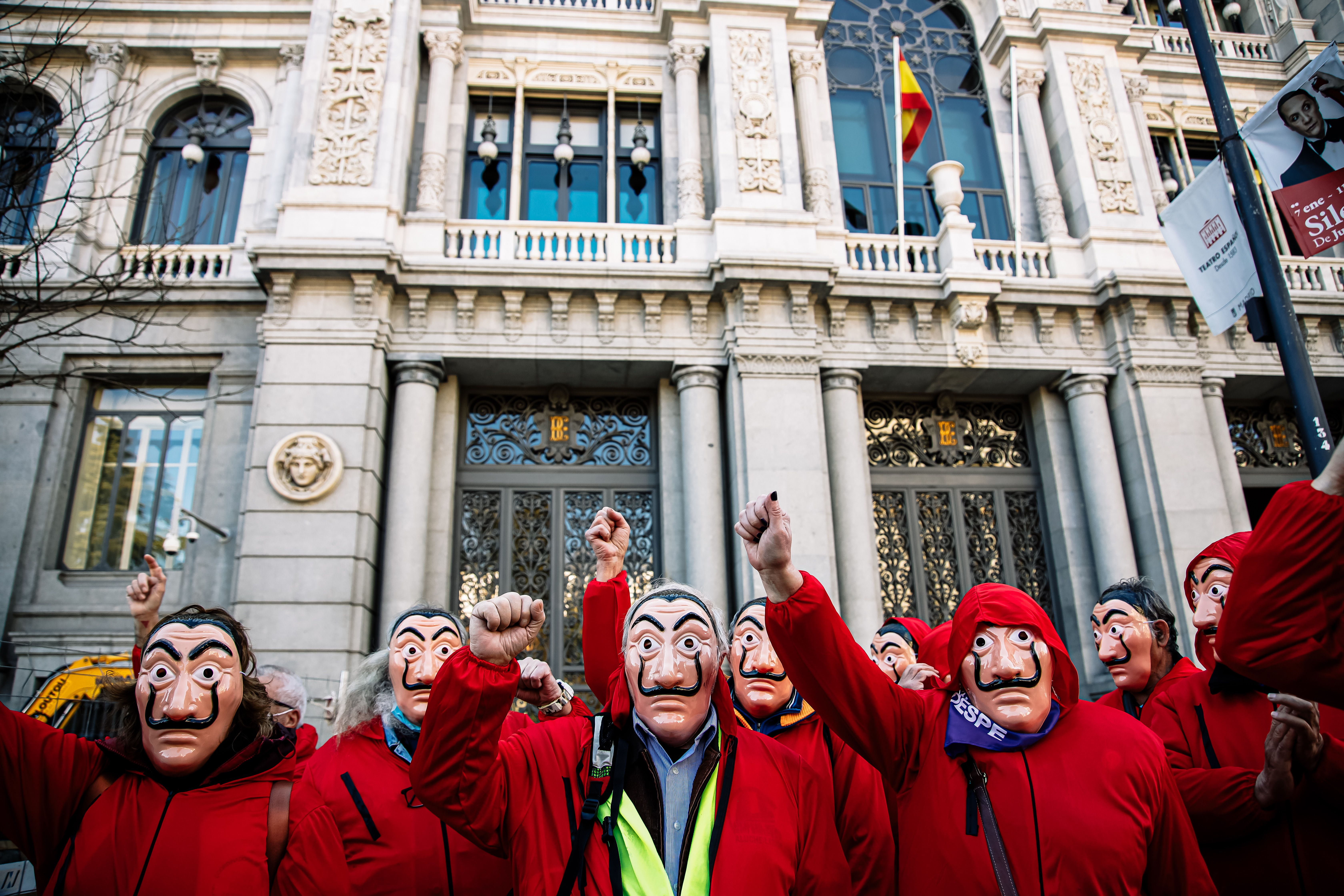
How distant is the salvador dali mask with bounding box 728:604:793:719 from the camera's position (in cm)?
346

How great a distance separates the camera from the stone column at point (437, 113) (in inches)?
457

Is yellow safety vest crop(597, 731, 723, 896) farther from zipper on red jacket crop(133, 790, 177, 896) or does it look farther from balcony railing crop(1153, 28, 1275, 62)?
balcony railing crop(1153, 28, 1275, 62)

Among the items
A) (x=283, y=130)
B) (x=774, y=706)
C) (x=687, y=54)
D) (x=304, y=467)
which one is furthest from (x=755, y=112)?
(x=774, y=706)

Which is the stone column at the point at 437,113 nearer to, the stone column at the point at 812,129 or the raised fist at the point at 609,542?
the stone column at the point at 812,129

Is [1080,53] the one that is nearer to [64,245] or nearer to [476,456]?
[476,456]

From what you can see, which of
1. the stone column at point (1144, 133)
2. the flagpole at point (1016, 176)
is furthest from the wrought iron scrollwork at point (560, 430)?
the stone column at point (1144, 133)

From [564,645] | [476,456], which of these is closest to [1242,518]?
[564,645]

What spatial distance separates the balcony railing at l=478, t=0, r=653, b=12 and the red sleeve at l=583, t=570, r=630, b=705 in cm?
1229

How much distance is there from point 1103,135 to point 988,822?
13179 millimetres

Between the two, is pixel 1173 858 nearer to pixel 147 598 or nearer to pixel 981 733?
pixel 981 733

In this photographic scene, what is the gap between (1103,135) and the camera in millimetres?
12555

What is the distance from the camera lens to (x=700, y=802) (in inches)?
95.0

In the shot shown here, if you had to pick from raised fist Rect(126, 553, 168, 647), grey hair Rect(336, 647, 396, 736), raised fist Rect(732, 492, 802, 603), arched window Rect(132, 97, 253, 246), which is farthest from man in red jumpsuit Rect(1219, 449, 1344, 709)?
arched window Rect(132, 97, 253, 246)

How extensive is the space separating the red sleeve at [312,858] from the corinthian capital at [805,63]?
13.0m
